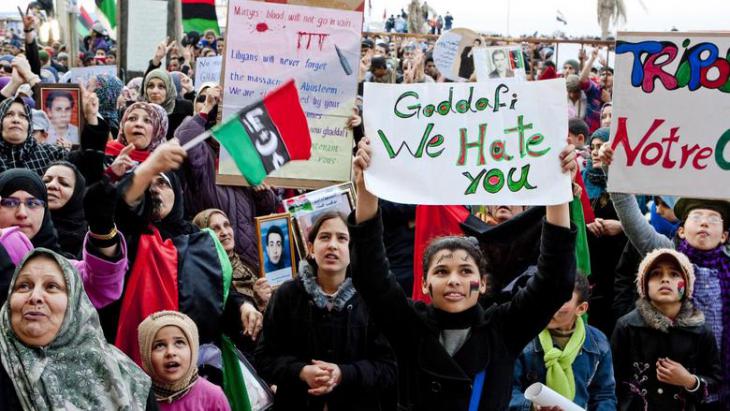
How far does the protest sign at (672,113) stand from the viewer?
427 centimetres

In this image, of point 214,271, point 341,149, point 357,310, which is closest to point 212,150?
point 341,149

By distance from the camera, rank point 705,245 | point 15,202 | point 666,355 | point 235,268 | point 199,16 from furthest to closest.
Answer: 1. point 199,16
2. point 235,268
3. point 705,245
4. point 666,355
5. point 15,202

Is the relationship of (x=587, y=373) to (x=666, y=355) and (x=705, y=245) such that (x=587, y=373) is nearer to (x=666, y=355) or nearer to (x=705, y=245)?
(x=666, y=355)

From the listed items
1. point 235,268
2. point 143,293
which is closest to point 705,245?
point 235,268

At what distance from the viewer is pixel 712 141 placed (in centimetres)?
426

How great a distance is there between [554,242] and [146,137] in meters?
2.93

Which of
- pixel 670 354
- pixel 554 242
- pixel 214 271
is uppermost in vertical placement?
pixel 554 242

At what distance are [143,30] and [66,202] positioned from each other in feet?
21.4

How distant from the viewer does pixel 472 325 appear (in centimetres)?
392

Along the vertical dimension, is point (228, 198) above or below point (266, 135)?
below

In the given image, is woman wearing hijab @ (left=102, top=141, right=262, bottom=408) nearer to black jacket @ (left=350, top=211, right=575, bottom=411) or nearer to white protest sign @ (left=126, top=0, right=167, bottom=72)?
black jacket @ (left=350, top=211, right=575, bottom=411)

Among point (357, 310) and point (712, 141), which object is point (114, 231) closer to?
point (357, 310)

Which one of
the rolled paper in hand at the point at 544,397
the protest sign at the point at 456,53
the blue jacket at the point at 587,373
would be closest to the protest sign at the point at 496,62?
the protest sign at the point at 456,53

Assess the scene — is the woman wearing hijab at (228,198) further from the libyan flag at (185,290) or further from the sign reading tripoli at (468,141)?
the sign reading tripoli at (468,141)
